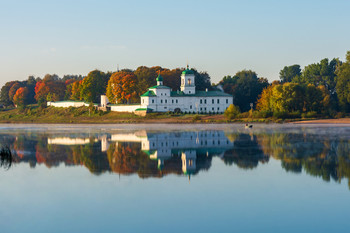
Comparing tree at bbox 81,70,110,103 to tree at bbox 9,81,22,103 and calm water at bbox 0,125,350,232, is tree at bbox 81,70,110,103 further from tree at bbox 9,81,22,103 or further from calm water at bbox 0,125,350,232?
calm water at bbox 0,125,350,232

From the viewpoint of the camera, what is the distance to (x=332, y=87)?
107875 millimetres

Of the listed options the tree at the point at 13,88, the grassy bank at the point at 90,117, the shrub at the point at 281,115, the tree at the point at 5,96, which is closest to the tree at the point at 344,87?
the shrub at the point at 281,115

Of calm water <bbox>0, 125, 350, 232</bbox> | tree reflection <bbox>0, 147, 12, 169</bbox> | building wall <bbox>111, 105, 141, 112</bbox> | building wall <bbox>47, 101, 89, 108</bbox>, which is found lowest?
calm water <bbox>0, 125, 350, 232</bbox>

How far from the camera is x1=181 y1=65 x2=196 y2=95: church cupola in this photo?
110875 millimetres

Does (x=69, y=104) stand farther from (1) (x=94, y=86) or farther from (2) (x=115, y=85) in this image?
(2) (x=115, y=85)

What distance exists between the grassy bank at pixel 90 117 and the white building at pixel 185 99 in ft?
16.7

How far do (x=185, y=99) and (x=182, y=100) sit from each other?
0.76m

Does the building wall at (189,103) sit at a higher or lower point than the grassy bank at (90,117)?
higher

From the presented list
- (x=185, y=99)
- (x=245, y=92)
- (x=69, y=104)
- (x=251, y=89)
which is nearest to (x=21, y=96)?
(x=69, y=104)

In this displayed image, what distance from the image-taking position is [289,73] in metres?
152

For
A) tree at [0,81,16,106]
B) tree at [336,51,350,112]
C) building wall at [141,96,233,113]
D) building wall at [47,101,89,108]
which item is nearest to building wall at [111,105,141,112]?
building wall at [141,96,233,113]

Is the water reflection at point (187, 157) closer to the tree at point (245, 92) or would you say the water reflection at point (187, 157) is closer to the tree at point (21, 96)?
the tree at point (245, 92)

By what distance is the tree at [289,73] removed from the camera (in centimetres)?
15093

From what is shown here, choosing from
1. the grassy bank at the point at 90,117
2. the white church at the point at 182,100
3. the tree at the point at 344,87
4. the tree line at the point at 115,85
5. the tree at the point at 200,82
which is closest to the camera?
the grassy bank at the point at 90,117
